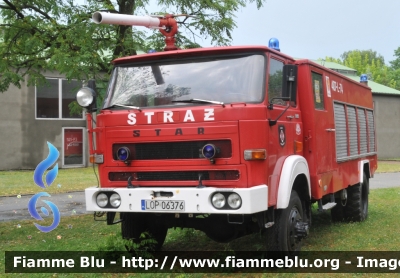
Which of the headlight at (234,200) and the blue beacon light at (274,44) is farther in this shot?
the blue beacon light at (274,44)

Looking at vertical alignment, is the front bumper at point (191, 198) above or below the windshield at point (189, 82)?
below

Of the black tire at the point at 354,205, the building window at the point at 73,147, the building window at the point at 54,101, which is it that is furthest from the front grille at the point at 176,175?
the building window at the point at 73,147

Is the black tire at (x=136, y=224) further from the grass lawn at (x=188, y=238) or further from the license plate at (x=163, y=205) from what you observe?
the license plate at (x=163, y=205)

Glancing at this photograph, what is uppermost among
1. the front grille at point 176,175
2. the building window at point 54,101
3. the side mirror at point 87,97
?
the building window at point 54,101

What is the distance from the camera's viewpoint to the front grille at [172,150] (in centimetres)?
648

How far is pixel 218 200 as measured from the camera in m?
6.26

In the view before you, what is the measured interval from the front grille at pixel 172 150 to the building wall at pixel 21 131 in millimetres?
22418

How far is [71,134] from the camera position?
3023 centimetres

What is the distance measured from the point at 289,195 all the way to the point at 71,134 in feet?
80.7

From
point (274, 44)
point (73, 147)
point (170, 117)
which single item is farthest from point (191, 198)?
point (73, 147)

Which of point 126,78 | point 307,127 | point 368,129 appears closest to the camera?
point 126,78

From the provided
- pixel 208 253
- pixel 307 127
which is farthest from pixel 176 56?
pixel 208 253

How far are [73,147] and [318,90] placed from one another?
76.3ft

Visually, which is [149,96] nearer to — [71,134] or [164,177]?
[164,177]
